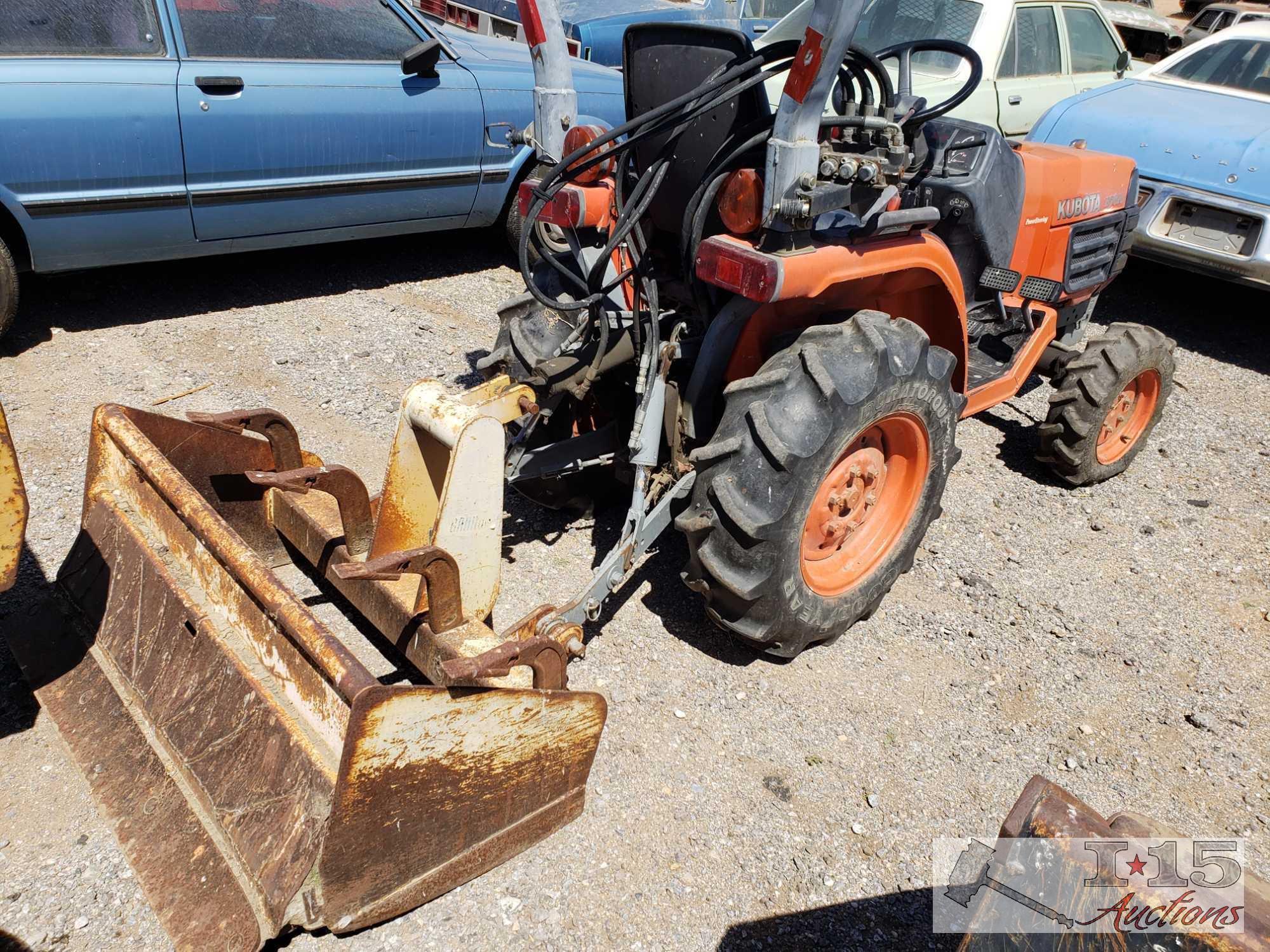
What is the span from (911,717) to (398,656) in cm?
163

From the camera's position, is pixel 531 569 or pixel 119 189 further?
pixel 119 189

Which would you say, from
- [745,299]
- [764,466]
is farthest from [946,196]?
[764,466]

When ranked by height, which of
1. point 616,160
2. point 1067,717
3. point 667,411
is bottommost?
point 1067,717

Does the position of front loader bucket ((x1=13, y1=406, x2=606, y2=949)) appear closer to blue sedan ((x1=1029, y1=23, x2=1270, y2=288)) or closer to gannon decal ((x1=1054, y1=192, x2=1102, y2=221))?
gannon decal ((x1=1054, y1=192, x2=1102, y2=221))

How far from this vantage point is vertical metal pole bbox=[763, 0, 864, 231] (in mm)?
2287

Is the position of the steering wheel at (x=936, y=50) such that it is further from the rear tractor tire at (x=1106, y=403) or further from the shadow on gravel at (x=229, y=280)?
the shadow on gravel at (x=229, y=280)

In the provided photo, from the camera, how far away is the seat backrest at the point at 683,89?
2.65m

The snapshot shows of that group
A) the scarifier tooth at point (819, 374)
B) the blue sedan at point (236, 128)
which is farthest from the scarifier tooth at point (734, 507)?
the blue sedan at point (236, 128)

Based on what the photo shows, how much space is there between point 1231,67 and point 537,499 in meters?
6.20

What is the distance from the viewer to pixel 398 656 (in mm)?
2994

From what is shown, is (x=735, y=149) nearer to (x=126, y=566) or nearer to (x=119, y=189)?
(x=126, y=566)

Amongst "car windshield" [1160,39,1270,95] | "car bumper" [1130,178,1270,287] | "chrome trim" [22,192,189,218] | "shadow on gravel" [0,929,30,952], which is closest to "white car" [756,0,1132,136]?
"car windshield" [1160,39,1270,95]

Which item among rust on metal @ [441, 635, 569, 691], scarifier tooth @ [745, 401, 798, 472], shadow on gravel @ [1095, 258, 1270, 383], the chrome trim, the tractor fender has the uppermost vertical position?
the tractor fender

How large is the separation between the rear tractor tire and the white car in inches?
101
